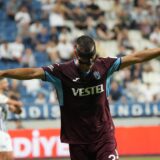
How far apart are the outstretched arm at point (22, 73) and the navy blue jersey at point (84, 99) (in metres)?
0.13

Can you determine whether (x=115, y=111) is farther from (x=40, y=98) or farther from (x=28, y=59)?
(x=28, y=59)

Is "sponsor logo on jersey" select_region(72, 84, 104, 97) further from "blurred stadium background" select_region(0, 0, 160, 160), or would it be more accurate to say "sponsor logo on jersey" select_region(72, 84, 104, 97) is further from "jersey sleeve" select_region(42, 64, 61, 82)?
"blurred stadium background" select_region(0, 0, 160, 160)

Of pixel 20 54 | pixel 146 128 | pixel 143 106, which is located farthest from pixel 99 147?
pixel 20 54

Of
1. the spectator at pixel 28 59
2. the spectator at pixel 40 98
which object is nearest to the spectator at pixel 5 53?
the spectator at pixel 28 59

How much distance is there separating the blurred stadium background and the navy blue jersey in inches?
312

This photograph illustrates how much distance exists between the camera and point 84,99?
20.3 feet

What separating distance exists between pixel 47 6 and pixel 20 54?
2.40m

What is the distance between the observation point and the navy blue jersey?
20.3ft

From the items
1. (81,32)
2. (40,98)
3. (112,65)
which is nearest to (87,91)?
(112,65)

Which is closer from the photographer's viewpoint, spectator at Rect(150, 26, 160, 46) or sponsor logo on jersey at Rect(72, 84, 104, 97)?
sponsor logo on jersey at Rect(72, 84, 104, 97)

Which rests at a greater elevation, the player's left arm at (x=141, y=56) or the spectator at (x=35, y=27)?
the spectator at (x=35, y=27)

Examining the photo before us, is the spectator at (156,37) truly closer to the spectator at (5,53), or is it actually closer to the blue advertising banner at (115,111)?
the blue advertising banner at (115,111)

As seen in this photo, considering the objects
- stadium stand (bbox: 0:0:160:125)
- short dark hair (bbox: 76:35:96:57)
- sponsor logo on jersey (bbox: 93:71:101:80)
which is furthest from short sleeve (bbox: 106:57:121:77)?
stadium stand (bbox: 0:0:160:125)

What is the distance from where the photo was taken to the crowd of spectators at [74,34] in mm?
17234
